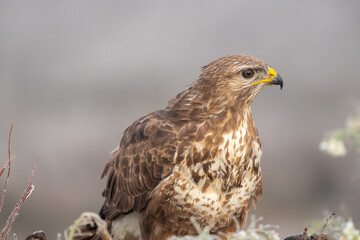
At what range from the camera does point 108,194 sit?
4.70 metres

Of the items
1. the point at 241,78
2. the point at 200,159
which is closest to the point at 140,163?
the point at 200,159

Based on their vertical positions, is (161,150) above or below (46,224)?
above

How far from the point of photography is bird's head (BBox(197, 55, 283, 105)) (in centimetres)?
420

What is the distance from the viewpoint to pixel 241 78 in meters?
4.22

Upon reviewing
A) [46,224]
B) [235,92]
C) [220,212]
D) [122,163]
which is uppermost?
[235,92]

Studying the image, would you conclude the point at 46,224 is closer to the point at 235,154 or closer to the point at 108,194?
the point at 108,194

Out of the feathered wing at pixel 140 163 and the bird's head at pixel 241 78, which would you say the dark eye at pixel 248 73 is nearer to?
the bird's head at pixel 241 78

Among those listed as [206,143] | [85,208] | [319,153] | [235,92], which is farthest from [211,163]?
[319,153]

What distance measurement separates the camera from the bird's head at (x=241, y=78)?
4.20 metres

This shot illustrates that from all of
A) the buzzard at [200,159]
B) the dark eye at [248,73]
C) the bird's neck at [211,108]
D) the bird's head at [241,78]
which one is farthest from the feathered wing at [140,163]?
the dark eye at [248,73]

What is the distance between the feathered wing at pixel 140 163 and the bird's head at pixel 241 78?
0.35m

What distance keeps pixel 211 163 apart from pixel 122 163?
706mm

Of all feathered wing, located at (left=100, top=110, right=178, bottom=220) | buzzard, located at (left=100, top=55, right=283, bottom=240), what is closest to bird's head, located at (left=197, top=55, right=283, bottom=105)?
buzzard, located at (left=100, top=55, right=283, bottom=240)

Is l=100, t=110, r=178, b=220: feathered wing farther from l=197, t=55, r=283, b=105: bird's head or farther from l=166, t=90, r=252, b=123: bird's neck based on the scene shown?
l=197, t=55, r=283, b=105: bird's head
